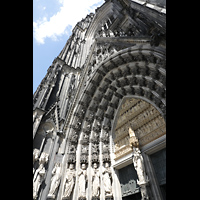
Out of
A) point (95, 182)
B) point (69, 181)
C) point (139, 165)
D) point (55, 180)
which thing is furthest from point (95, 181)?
point (139, 165)

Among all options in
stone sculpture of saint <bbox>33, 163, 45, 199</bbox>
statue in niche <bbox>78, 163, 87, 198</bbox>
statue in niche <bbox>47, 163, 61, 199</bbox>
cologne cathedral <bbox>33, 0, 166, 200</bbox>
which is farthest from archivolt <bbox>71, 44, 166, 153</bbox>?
stone sculpture of saint <bbox>33, 163, 45, 199</bbox>

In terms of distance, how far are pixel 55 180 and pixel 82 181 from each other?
102 centimetres

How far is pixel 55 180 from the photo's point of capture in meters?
5.27

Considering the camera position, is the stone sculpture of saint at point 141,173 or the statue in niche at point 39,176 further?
the statue in niche at point 39,176

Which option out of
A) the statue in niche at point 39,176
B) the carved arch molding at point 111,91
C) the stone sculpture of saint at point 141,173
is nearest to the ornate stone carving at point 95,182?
the carved arch molding at point 111,91

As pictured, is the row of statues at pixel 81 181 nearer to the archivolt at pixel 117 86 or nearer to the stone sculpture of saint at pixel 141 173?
the stone sculpture of saint at pixel 141 173

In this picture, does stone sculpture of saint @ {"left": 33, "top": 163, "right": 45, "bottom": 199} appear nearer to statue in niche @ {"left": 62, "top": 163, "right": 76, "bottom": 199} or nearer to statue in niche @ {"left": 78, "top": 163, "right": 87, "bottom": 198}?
statue in niche @ {"left": 62, "top": 163, "right": 76, "bottom": 199}

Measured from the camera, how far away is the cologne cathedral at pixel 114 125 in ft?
15.0

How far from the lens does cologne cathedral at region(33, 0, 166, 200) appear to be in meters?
4.59

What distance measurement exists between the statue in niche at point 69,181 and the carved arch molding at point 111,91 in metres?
0.39

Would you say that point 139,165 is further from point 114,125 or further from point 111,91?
point 111,91

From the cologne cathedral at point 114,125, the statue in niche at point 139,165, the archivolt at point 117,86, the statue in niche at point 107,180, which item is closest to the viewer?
the statue in niche at point 139,165
